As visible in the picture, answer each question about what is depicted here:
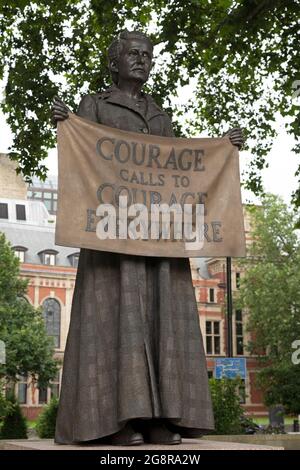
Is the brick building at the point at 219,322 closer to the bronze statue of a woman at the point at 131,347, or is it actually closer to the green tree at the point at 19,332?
the green tree at the point at 19,332

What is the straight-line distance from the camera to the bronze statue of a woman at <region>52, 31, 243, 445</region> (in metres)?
4.07

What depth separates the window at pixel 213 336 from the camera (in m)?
52.6

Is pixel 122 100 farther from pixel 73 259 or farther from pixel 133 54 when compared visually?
pixel 73 259

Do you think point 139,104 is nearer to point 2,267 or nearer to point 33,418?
point 2,267

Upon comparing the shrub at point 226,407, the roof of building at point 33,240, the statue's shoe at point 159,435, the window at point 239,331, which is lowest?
the shrub at point 226,407

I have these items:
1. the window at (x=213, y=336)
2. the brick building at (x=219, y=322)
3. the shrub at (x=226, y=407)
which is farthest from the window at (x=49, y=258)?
the shrub at (x=226, y=407)

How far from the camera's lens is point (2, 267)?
35469 mm

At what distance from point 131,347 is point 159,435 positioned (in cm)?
58

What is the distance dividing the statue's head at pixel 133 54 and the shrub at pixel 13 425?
49.9 ft

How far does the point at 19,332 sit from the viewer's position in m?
34.0

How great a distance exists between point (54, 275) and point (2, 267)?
54.2 ft

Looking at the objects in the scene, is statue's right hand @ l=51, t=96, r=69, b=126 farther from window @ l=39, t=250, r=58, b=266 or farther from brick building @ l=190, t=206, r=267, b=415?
window @ l=39, t=250, r=58, b=266

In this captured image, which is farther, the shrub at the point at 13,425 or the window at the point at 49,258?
the window at the point at 49,258

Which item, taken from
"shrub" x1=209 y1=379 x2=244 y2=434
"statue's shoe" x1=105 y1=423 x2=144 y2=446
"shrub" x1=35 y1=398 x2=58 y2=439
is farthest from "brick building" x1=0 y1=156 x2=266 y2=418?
"statue's shoe" x1=105 y1=423 x2=144 y2=446
